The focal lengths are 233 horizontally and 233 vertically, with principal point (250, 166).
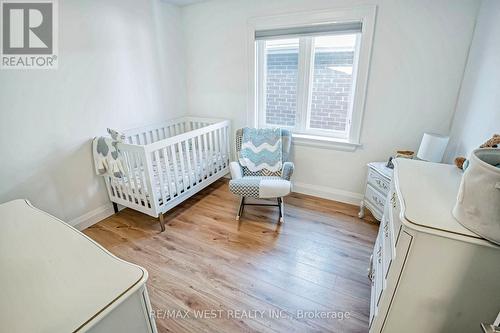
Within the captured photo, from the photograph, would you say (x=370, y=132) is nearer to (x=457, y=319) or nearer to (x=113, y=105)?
(x=457, y=319)

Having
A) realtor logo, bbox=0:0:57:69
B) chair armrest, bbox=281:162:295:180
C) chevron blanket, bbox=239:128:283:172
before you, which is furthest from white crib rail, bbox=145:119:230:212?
realtor logo, bbox=0:0:57:69

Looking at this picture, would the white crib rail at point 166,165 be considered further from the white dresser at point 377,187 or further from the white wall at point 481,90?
the white wall at point 481,90

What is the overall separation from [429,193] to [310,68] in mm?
1881

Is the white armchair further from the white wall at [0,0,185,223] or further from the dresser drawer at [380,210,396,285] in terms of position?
the white wall at [0,0,185,223]

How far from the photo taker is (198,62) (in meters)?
3.07

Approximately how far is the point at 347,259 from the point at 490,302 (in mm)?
1055

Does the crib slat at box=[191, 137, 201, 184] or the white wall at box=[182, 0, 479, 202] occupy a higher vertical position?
the white wall at box=[182, 0, 479, 202]

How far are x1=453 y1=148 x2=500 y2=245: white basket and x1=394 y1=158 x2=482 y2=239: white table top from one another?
35mm

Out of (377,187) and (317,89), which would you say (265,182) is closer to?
(377,187)

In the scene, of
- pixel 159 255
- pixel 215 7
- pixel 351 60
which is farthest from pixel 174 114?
pixel 351 60

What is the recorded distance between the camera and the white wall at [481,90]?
4.65 ft

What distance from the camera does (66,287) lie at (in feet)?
2.41

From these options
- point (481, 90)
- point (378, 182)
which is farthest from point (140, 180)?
point (481, 90)

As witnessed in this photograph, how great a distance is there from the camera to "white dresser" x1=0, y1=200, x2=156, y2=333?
0.64 m
